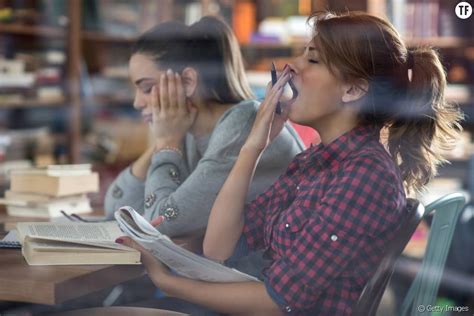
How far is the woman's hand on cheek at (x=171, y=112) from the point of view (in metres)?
1.57

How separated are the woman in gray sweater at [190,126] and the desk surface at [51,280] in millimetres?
267

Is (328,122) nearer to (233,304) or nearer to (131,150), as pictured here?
(233,304)

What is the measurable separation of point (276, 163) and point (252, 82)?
35 cm

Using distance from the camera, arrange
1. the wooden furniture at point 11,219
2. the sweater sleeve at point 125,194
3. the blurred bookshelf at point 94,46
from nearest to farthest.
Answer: the wooden furniture at point 11,219 → the sweater sleeve at point 125,194 → the blurred bookshelf at point 94,46

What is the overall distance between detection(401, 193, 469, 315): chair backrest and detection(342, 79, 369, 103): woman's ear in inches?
10.7

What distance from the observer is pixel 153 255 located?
3.95 feet

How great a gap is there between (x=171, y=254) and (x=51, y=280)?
17 centimetres

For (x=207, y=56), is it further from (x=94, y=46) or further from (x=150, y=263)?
(x=94, y=46)

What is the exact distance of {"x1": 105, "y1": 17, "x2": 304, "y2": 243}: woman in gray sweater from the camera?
1438 millimetres

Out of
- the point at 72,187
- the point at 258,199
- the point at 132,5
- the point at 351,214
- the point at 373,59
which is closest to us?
the point at 351,214

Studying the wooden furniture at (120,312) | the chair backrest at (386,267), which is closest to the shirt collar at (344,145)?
the chair backrest at (386,267)

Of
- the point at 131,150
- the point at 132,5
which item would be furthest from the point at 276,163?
the point at 132,5

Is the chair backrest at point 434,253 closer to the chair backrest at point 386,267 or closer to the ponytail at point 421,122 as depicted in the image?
the ponytail at point 421,122

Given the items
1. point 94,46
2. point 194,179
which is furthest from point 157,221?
point 94,46
